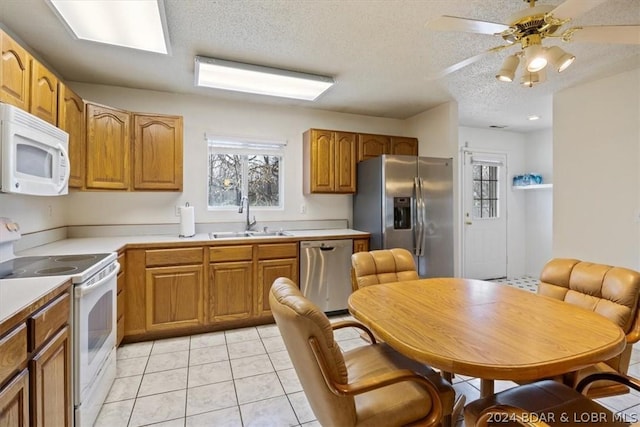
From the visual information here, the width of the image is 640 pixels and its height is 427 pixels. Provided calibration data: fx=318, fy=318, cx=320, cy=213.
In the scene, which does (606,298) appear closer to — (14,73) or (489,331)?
(489,331)

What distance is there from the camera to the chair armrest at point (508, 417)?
3.11ft

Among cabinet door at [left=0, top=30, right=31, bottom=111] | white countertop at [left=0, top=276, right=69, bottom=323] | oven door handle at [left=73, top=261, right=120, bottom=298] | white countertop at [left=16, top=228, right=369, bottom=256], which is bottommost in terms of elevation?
oven door handle at [left=73, top=261, right=120, bottom=298]

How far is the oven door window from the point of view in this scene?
175 cm

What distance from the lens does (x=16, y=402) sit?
1084 mm

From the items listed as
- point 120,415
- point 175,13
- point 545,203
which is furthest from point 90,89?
point 545,203

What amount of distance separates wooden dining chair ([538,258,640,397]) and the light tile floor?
574mm

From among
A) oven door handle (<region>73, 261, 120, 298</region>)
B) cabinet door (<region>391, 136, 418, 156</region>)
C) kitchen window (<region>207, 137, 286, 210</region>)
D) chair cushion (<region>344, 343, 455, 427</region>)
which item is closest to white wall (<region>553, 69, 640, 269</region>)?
cabinet door (<region>391, 136, 418, 156</region>)

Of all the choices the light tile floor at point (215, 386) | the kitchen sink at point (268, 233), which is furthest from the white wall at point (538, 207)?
the kitchen sink at point (268, 233)

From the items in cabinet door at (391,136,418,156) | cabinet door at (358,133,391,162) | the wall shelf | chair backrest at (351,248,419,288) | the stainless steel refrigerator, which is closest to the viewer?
chair backrest at (351,248,419,288)

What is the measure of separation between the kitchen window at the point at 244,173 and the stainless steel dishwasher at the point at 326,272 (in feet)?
2.86

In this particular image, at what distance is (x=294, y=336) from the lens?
1.12m

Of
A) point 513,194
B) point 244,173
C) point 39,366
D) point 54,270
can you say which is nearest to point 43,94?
point 54,270

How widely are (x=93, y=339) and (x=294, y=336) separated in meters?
1.39

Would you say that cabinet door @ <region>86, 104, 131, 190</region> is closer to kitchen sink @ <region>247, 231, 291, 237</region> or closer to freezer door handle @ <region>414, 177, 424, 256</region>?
kitchen sink @ <region>247, 231, 291, 237</region>
